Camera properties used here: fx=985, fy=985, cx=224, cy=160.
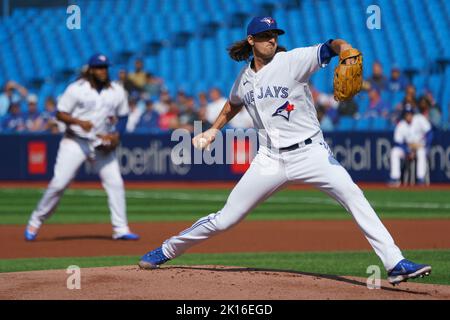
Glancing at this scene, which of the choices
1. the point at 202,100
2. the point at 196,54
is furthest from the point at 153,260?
the point at 196,54

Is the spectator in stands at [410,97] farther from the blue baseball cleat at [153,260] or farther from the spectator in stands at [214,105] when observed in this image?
the blue baseball cleat at [153,260]

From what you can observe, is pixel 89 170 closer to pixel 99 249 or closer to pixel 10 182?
pixel 10 182

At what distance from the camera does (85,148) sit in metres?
11.5

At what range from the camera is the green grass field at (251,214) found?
9463 millimetres

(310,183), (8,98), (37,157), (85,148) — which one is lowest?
(37,157)

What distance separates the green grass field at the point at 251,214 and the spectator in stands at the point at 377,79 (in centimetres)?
269

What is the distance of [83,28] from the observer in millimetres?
28219

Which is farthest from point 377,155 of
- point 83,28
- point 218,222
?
point 218,222

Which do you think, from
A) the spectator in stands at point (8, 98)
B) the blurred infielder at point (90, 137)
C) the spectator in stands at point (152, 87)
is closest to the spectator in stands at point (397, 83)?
the spectator in stands at point (152, 87)

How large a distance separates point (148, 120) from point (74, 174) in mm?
11380

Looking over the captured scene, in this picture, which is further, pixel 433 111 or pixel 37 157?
pixel 37 157

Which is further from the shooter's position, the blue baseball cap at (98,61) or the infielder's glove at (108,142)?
the infielder's glove at (108,142)

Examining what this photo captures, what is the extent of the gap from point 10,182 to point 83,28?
6847mm

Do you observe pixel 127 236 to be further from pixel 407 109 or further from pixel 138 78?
pixel 138 78
